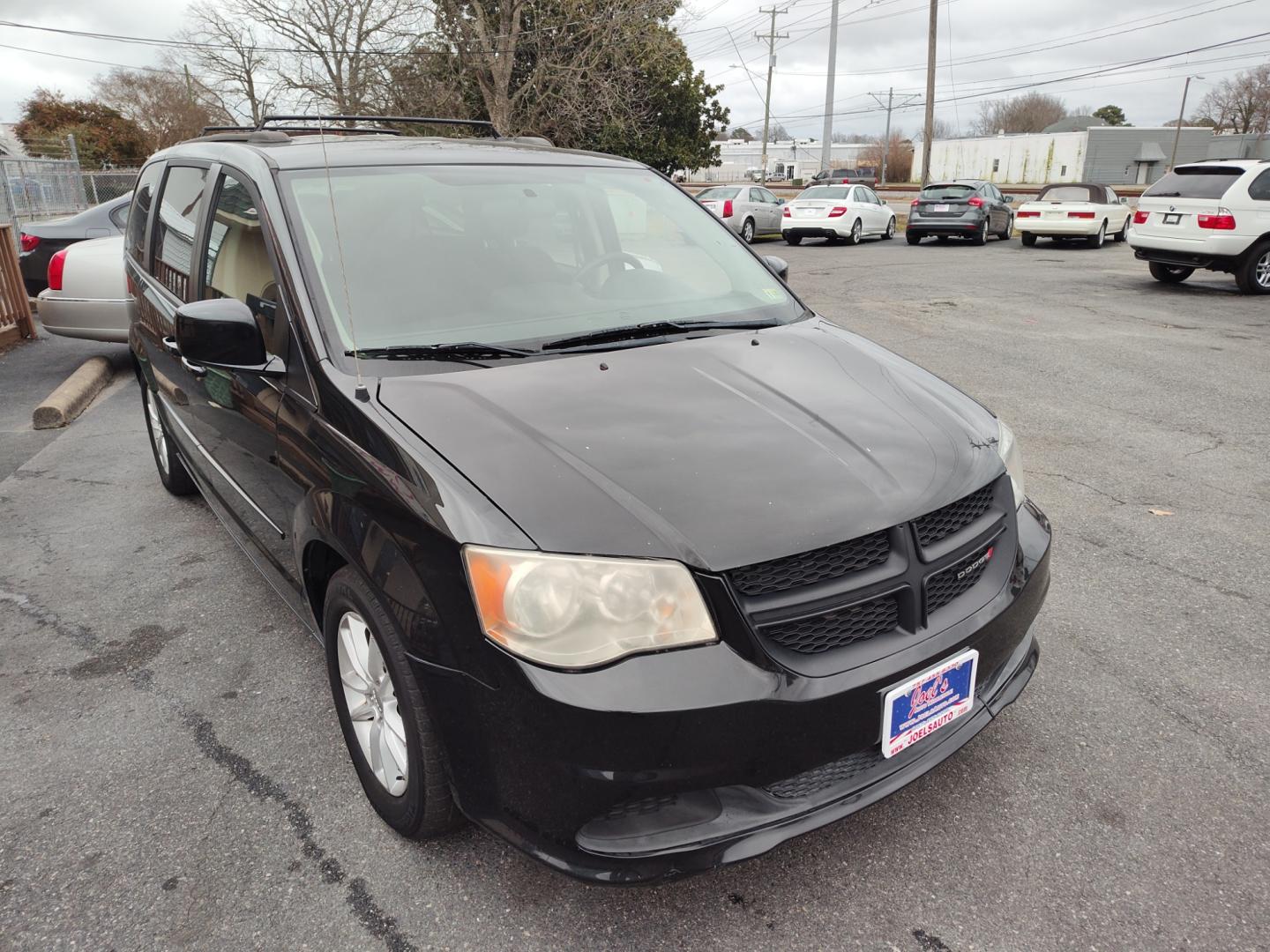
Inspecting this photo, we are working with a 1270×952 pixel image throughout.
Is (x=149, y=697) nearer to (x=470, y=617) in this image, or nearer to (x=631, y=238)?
(x=470, y=617)

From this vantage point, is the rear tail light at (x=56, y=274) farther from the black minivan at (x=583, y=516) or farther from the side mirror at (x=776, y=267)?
the side mirror at (x=776, y=267)

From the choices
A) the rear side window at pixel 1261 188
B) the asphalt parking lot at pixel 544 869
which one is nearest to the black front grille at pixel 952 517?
the asphalt parking lot at pixel 544 869

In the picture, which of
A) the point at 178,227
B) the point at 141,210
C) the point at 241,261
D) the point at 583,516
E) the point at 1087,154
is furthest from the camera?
the point at 1087,154

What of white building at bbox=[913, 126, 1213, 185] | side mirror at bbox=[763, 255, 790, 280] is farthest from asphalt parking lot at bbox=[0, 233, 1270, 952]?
white building at bbox=[913, 126, 1213, 185]

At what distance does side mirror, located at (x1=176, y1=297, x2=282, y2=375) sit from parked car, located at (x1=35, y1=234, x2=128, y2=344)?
6.04 m

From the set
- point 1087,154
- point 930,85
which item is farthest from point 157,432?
point 1087,154

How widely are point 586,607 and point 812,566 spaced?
19.8 inches

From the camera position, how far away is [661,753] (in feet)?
5.70

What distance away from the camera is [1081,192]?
65.1 ft

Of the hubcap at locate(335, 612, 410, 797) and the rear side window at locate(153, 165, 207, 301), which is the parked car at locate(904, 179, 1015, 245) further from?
the hubcap at locate(335, 612, 410, 797)

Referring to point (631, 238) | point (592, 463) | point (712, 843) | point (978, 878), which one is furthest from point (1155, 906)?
point (631, 238)

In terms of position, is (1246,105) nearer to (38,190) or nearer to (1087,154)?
(1087,154)

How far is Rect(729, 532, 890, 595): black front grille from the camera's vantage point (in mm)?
1848

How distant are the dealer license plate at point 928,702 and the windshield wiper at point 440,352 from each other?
137cm
